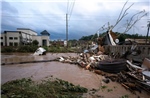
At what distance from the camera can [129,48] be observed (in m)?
9.73

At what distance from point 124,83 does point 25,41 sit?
38995 millimetres

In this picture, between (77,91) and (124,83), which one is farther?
(124,83)

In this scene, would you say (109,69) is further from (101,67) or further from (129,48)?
(129,48)

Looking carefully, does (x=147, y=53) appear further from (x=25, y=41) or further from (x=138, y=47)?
(x=25, y=41)

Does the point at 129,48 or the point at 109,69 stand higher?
the point at 129,48

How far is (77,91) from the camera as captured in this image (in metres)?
4.89

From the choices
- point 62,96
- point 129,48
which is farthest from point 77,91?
point 129,48

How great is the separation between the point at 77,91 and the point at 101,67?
13.4 feet

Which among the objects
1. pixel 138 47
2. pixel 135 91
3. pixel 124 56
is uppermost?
pixel 138 47

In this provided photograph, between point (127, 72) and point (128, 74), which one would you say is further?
point (127, 72)

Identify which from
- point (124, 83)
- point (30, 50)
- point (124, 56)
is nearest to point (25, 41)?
point (30, 50)

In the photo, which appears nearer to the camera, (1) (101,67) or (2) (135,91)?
(2) (135,91)

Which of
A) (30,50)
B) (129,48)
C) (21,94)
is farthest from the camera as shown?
(30,50)

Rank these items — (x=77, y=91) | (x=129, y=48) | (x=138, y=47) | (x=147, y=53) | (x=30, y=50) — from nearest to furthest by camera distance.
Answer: (x=77, y=91), (x=147, y=53), (x=138, y=47), (x=129, y=48), (x=30, y=50)
